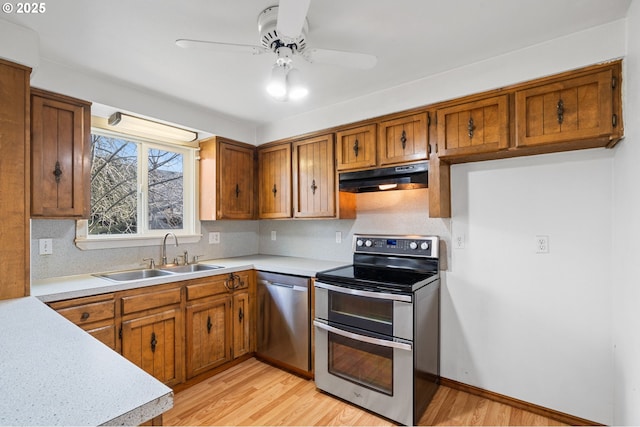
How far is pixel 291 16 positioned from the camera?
1.19 m

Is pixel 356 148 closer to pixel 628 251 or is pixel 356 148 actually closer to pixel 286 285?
pixel 286 285

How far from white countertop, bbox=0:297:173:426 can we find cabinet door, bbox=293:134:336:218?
6.59 ft

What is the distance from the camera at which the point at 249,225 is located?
3697mm

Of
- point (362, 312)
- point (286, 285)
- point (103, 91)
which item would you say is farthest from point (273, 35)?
point (286, 285)

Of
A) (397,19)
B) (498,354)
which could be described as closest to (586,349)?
(498,354)

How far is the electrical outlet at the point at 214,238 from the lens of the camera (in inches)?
130

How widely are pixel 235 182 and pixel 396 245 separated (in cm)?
173

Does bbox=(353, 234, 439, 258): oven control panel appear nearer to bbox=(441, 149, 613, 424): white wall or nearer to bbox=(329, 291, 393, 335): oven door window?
bbox=(441, 149, 613, 424): white wall

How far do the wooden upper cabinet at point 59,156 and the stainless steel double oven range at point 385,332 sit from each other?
1.78 metres

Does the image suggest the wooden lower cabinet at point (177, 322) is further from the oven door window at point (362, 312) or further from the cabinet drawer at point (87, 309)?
the oven door window at point (362, 312)

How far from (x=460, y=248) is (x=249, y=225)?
2.33 metres

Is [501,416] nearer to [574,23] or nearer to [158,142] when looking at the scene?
[574,23]

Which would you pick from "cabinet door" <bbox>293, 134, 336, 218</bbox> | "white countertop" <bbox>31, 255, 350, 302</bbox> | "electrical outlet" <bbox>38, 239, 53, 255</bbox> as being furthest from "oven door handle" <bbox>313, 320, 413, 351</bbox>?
"electrical outlet" <bbox>38, 239, 53, 255</bbox>

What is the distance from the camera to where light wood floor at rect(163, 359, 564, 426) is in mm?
2010
